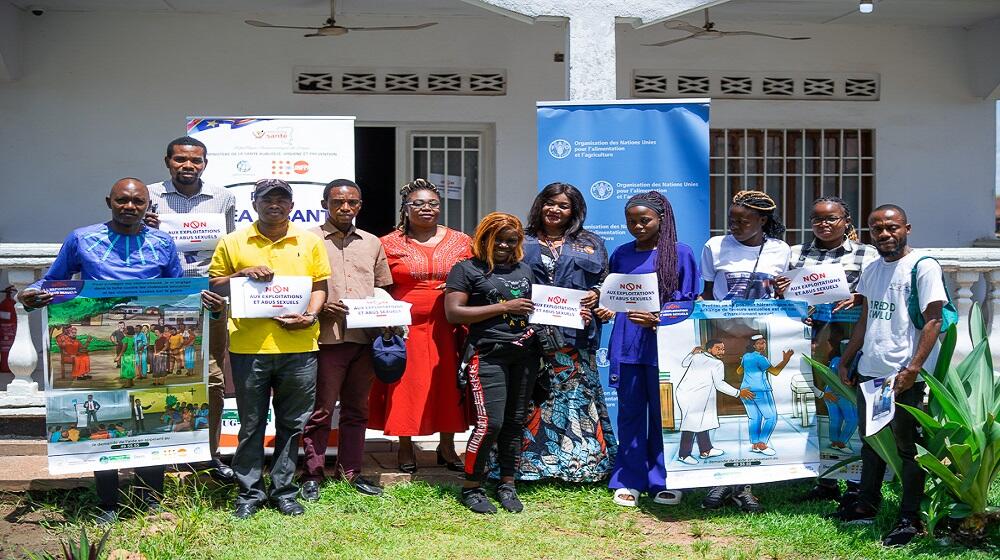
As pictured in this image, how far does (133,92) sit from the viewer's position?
8.58 metres

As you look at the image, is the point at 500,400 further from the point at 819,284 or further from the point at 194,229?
the point at 194,229

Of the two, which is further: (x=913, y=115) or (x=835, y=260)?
(x=913, y=115)

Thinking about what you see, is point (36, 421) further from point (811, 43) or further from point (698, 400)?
point (811, 43)

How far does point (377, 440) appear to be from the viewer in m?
6.86

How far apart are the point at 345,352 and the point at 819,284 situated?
2.66 m

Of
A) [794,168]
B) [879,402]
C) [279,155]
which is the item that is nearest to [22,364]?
[279,155]

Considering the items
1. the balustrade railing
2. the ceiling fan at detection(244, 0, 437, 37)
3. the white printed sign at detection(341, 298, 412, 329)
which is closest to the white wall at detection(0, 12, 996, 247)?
the ceiling fan at detection(244, 0, 437, 37)

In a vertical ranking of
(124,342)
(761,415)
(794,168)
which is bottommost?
(761,415)

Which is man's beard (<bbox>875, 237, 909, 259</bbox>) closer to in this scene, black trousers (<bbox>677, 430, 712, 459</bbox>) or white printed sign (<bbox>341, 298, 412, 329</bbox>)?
black trousers (<bbox>677, 430, 712, 459</bbox>)

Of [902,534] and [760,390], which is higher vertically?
[760,390]

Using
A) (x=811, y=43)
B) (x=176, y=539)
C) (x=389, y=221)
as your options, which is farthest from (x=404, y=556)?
(x=811, y=43)

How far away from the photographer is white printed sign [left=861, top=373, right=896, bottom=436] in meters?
4.77

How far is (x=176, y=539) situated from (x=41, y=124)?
529 centimetres

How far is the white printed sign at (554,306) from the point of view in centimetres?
519
